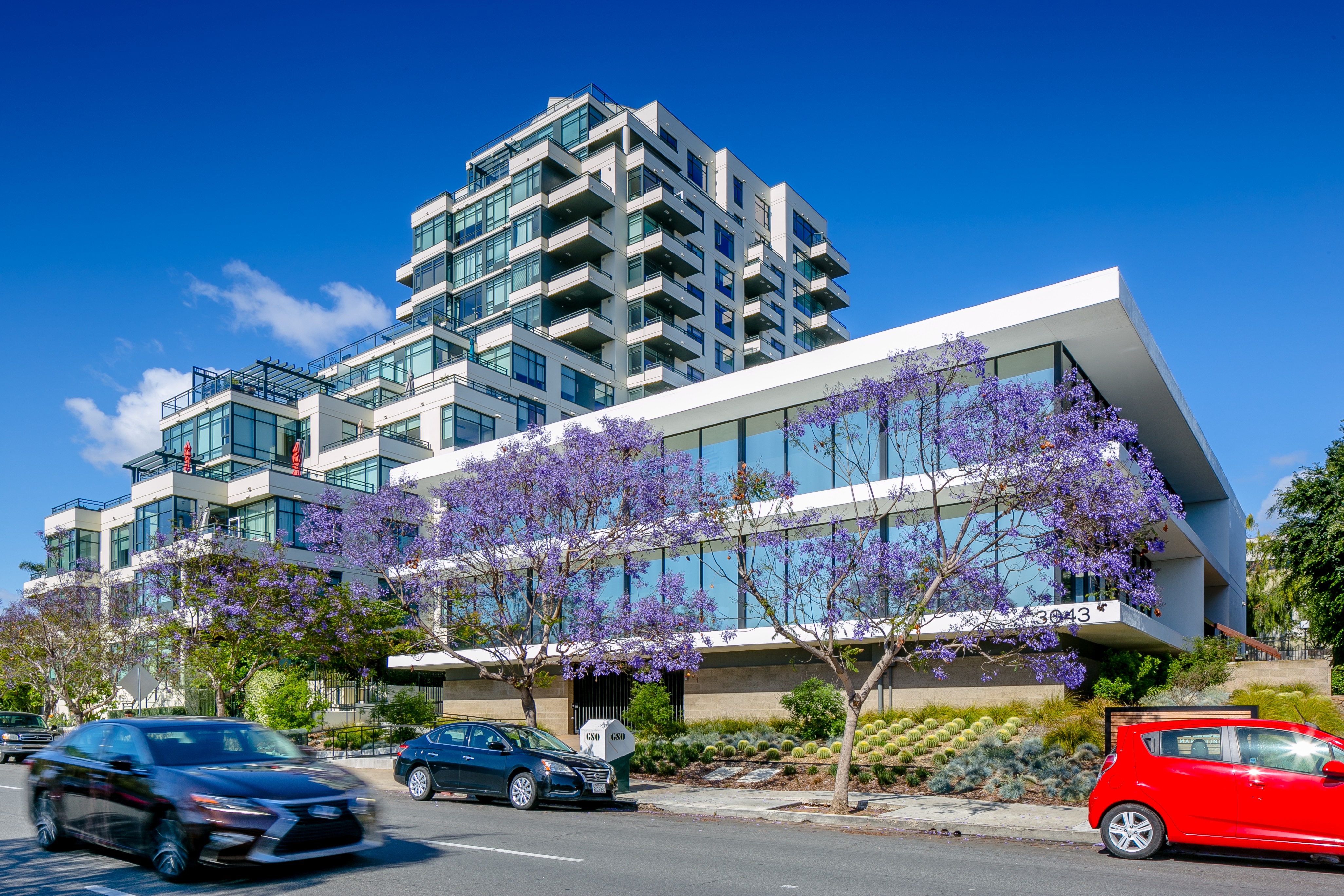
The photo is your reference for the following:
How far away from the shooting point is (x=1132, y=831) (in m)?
12.3

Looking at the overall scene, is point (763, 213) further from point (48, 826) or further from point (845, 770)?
point (48, 826)

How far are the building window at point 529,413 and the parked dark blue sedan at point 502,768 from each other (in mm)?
35338

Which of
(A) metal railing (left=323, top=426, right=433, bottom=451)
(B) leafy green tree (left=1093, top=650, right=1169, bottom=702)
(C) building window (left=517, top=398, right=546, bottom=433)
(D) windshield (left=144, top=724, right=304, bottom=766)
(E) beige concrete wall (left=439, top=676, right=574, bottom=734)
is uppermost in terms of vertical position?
(C) building window (left=517, top=398, right=546, bottom=433)

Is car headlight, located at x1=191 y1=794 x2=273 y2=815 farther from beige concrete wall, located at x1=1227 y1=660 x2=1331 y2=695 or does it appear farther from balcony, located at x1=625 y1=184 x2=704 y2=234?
balcony, located at x1=625 y1=184 x2=704 y2=234

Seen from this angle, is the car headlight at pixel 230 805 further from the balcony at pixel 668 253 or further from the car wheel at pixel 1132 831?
the balcony at pixel 668 253

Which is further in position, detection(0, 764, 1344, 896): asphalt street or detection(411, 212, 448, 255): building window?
detection(411, 212, 448, 255): building window

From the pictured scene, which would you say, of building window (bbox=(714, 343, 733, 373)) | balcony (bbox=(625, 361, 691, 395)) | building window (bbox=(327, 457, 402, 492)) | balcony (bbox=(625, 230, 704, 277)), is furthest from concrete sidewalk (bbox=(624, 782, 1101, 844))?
building window (bbox=(714, 343, 733, 373))

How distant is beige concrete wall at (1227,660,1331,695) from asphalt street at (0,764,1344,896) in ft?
63.8

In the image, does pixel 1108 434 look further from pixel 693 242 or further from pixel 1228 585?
pixel 693 242

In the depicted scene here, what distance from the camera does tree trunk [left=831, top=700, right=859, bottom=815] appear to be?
1694 centimetres

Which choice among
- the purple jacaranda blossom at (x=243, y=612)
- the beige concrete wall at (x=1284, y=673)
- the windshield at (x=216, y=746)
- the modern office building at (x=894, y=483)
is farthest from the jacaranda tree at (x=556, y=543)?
the beige concrete wall at (x=1284, y=673)

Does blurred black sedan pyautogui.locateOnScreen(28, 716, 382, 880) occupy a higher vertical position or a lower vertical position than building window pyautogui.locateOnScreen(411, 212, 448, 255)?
lower

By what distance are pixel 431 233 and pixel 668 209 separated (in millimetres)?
16377

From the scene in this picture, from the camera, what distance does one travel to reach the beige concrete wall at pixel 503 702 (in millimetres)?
36875
